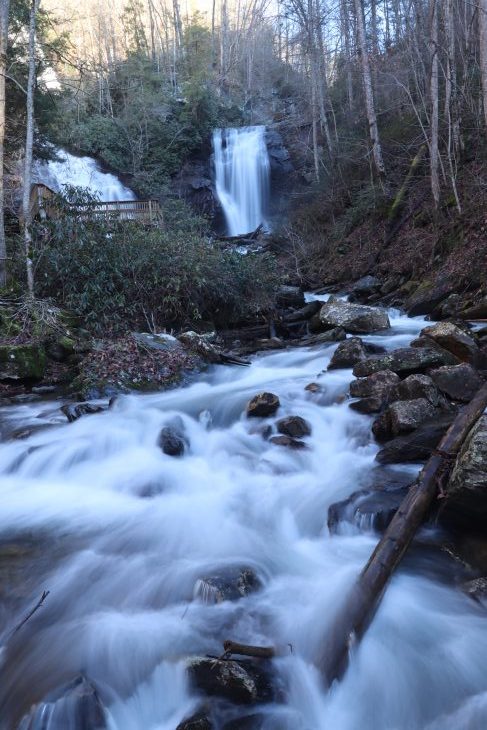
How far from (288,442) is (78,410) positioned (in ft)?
9.78

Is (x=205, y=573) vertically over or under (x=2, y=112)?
under

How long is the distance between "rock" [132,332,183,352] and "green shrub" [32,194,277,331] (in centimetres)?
112

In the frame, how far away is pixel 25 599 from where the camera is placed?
11.9ft

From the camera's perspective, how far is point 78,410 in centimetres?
700

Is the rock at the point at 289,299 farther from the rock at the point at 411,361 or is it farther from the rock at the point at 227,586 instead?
the rock at the point at 227,586

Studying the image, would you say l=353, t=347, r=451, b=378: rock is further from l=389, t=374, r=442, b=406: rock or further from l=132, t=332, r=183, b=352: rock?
l=132, t=332, r=183, b=352: rock

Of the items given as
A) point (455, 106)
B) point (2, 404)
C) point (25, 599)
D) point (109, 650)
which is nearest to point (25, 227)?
point (2, 404)

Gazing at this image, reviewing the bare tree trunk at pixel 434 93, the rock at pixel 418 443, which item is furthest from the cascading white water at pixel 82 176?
the rock at pixel 418 443

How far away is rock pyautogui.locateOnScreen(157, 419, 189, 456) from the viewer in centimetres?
612

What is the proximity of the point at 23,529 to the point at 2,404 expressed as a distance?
3385mm

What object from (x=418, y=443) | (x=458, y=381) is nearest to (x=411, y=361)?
(x=458, y=381)

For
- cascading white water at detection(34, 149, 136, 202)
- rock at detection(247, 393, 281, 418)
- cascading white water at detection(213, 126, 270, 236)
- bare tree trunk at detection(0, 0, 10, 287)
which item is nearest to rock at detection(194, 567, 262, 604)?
rock at detection(247, 393, 281, 418)

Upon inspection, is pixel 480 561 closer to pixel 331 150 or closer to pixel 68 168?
pixel 331 150

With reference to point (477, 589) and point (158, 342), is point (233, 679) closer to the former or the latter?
point (477, 589)
